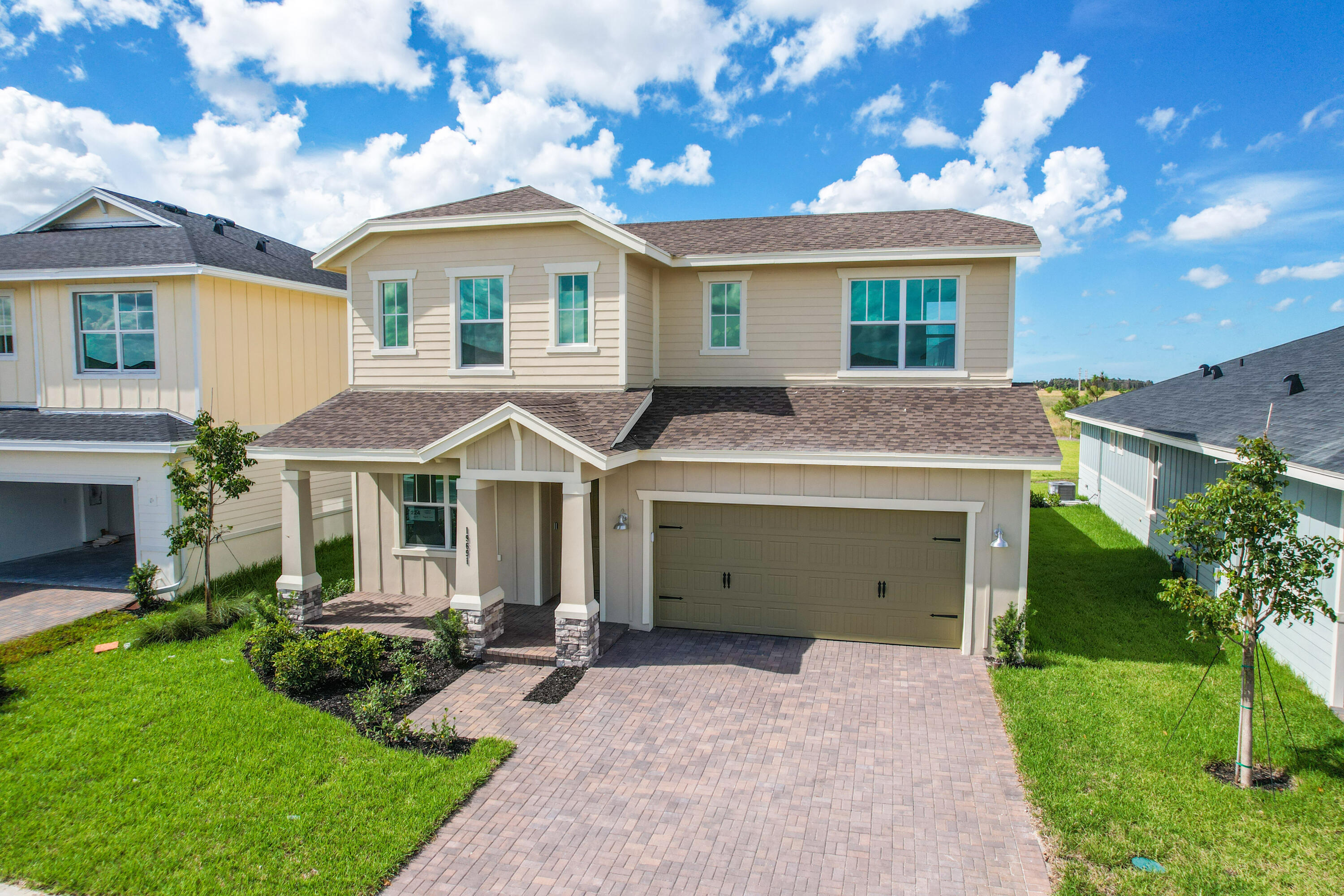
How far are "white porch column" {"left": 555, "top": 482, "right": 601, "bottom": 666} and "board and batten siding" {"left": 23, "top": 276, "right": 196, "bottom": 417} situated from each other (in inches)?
338

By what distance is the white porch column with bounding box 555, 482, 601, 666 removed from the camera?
10.4 m

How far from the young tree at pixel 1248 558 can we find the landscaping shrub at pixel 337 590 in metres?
12.7

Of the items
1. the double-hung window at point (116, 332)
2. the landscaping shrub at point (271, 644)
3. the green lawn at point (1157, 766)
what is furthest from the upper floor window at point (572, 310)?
the green lawn at point (1157, 766)

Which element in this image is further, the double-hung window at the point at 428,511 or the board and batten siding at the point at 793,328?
the double-hung window at the point at 428,511

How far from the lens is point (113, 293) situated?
47.3ft

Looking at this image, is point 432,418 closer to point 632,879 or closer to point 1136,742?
point 632,879

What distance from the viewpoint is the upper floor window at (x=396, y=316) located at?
13.5m

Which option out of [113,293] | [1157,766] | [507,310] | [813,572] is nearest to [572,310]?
[507,310]

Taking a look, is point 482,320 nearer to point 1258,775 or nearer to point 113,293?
point 113,293

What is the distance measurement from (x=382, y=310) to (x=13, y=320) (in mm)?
8191

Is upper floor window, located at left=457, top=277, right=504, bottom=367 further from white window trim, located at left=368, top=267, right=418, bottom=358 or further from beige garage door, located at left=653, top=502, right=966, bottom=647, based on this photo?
beige garage door, located at left=653, top=502, right=966, bottom=647

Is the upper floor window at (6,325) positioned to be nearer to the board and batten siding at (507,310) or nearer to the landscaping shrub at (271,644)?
the board and batten siding at (507,310)

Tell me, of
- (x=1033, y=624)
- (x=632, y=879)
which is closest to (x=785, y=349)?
(x=1033, y=624)

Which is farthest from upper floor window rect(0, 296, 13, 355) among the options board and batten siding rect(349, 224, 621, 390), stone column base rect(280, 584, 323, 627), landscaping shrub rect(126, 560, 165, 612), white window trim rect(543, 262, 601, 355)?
white window trim rect(543, 262, 601, 355)
